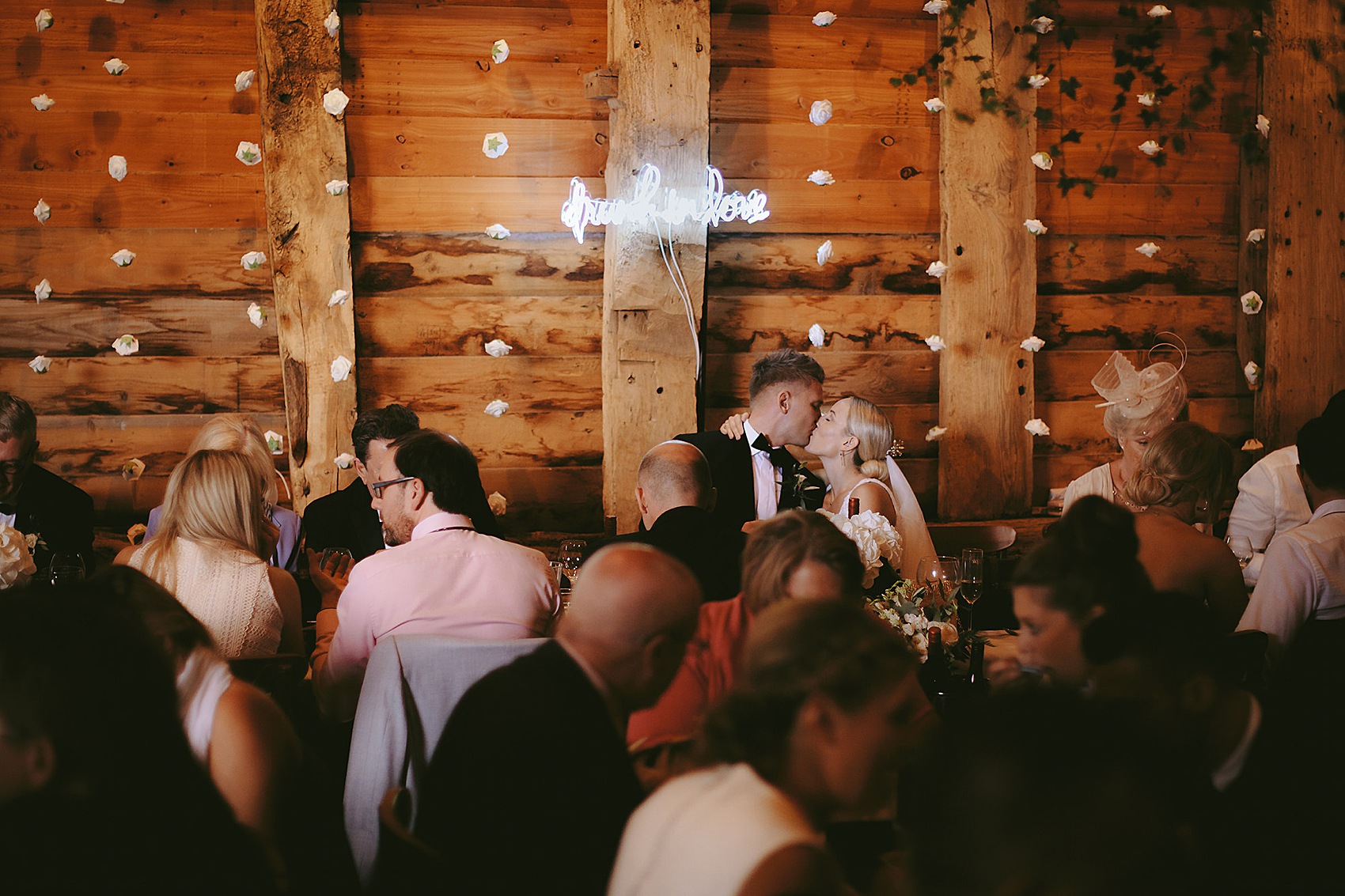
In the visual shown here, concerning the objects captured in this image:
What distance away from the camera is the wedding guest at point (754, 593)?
Result: 7.31ft

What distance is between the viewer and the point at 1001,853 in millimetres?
1112

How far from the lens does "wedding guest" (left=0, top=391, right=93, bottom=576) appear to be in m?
3.64

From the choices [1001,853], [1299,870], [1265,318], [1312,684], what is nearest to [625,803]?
[1001,853]

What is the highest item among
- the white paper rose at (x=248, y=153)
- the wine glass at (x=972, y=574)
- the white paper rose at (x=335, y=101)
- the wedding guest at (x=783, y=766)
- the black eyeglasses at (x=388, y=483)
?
the white paper rose at (x=335, y=101)

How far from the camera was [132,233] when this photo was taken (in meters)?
4.46

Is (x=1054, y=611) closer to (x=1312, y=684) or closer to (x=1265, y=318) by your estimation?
(x=1312, y=684)

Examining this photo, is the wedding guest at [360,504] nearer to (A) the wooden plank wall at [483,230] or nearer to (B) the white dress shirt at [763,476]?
(A) the wooden plank wall at [483,230]

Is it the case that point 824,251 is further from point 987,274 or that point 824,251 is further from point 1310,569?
point 1310,569

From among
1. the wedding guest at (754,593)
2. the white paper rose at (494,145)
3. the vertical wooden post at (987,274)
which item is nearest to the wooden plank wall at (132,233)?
the white paper rose at (494,145)

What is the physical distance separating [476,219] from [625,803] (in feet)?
11.6

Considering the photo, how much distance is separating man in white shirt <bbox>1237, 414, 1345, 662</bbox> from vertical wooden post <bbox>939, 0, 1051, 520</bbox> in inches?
90.1

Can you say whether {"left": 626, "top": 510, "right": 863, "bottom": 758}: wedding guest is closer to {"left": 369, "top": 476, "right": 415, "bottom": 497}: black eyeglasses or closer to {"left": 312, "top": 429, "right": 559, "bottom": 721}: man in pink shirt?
{"left": 312, "top": 429, "right": 559, "bottom": 721}: man in pink shirt

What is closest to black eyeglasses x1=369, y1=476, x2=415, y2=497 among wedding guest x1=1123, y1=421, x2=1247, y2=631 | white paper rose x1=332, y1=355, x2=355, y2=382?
white paper rose x1=332, y1=355, x2=355, y2=382

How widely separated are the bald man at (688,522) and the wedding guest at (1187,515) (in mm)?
1069
